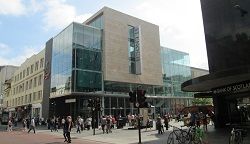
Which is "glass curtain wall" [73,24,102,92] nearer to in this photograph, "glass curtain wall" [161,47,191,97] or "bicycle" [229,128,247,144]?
"glass curtain wall" [161,47,191,97]

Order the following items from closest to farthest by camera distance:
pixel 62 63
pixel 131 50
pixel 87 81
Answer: pixel 87 81, pixel 62 63, pixel 131 50

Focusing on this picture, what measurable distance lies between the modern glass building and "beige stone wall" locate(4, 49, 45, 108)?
24.5 feet

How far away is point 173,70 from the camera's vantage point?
209 ft

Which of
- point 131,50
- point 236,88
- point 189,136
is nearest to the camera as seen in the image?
point 189,136

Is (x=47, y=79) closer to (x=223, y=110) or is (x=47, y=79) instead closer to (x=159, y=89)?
(x=159, y=89)

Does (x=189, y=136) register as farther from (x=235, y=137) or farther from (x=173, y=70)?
(x=173, y=70)

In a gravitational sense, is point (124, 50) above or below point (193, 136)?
above

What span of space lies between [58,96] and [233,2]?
29.2 meters

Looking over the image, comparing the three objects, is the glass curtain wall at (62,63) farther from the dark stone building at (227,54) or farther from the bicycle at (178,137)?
the bicycle at (178,137)

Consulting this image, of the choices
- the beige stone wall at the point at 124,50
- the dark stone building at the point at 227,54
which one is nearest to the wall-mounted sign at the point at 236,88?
the dark stone building at the point at 227,54

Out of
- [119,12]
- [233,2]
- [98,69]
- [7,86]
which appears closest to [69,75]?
[98,69]

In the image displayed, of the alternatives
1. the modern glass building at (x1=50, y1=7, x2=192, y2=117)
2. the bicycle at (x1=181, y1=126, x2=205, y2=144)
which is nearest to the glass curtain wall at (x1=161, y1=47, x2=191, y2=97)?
the modern glass building at (x1=50, y1=7, x2=192, y2=117)

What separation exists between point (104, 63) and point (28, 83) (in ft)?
83.0

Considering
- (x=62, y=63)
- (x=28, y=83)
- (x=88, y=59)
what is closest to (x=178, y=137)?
(x=88, y=59)
